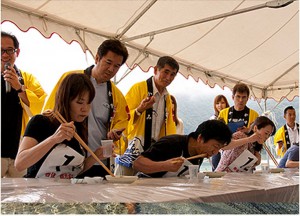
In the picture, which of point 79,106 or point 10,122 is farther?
point 10,122

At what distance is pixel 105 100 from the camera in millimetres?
1960

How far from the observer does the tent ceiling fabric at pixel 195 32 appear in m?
3.20

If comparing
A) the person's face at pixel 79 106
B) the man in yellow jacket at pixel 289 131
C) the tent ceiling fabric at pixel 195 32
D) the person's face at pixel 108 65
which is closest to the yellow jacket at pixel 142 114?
the person's face at pixel 108 65

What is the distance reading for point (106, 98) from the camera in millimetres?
1970

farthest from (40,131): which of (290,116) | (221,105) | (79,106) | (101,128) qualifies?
(290,116)

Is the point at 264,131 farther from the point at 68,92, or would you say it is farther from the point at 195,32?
the point at 195,32

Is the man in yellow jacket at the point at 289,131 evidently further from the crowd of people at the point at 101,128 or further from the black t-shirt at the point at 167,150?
the black t-shirt at the point at 167,150

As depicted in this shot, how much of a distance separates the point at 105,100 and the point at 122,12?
1.77m

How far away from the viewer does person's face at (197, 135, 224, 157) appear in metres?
1.76

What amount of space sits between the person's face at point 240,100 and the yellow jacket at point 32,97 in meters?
1.57

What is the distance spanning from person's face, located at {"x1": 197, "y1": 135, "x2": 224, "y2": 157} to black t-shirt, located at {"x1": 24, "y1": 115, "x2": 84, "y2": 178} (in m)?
0.59

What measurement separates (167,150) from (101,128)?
1.17 feet

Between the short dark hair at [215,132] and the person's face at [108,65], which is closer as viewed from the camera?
the short dark hair at [215,132]

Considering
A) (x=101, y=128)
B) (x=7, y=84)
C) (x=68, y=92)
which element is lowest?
(x=101, y=128)
